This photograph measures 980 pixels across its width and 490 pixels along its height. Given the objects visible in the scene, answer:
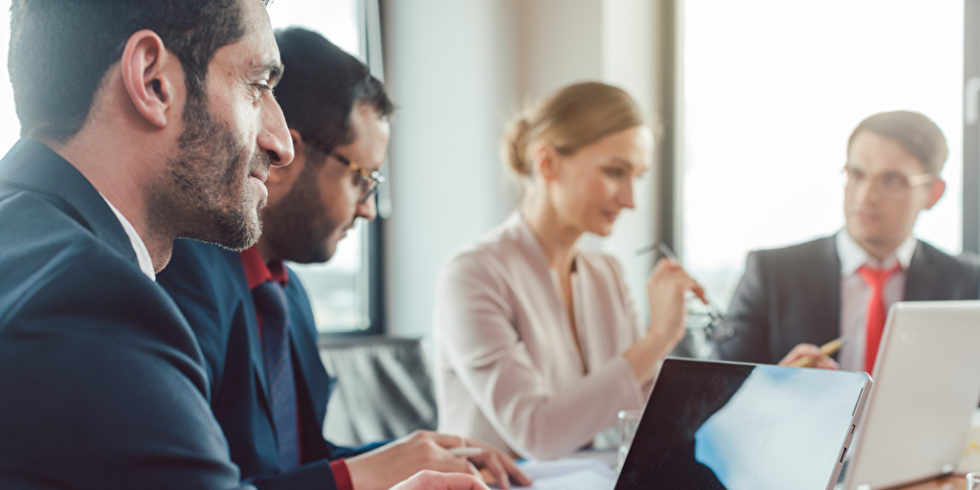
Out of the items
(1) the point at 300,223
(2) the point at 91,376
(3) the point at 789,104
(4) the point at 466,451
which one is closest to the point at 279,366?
(1) the point at 300,223

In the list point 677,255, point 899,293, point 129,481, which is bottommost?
point 677,255

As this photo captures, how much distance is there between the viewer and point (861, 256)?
6.79 feet

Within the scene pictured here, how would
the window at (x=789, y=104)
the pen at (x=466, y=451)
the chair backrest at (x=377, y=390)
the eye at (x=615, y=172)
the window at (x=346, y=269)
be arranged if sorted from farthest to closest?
the window at (x=346, y=269) < the window at (x=789, y=104) < the chair backrest at (x=377, y=390) < the eye at (x=615, y=172) < the pen at (x=466, y=451)

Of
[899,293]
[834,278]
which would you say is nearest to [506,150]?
[834,278]

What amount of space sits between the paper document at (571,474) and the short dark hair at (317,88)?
70 cm

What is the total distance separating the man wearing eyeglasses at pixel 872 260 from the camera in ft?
6.64

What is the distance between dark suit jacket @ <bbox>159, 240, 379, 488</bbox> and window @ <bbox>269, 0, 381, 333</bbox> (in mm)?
1930

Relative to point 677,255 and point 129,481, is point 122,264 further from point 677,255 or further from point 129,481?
point 677,255

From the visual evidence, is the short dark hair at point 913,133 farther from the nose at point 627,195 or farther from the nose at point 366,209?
the nose at point 366,209

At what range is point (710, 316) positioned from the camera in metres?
1.95

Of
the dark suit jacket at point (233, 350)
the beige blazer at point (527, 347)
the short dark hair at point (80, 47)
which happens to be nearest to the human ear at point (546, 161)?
the beige blazer at point (527, 347)

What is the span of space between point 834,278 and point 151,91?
1.75 m

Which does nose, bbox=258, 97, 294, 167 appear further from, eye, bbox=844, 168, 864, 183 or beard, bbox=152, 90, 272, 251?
eye, bbox=844, 168, 864, 183

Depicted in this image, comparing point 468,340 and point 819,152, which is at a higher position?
point 819,152
